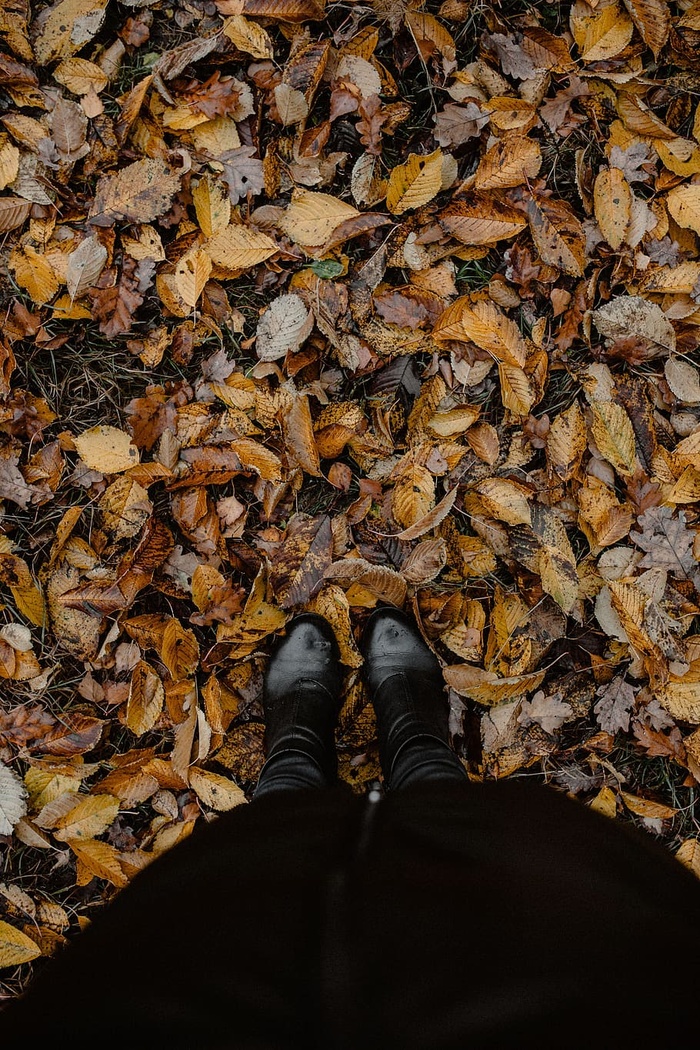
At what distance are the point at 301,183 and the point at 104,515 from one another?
92 cm

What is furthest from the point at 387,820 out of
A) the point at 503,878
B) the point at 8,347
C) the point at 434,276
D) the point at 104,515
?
the point at 8,347

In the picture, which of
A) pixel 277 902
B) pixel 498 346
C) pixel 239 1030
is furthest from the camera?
pixel 498 346

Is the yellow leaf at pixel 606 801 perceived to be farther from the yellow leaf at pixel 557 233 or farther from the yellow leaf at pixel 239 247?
the yellow leaf at pixel 239 247

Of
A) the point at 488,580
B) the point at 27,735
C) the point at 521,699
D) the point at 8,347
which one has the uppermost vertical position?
the point at 8,347

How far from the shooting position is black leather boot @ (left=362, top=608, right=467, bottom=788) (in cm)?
144

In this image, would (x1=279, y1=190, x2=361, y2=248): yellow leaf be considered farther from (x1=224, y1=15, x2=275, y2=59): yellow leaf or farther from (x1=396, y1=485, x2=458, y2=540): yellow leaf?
(x1=396, y1=485, x2=458, y2=540): yellow leaf

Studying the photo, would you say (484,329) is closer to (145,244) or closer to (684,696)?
(145,244)

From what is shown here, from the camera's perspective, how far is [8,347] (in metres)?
1.57

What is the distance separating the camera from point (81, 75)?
5.00ft

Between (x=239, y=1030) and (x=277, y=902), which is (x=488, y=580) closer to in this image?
(x=277, y=902)

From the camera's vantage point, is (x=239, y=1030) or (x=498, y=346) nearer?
(x=239, y=1030)

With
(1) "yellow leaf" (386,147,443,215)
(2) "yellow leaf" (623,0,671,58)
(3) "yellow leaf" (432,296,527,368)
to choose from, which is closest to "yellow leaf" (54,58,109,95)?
(1) "yellow leaf" (386,147,443,215)

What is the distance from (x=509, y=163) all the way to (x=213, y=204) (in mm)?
694

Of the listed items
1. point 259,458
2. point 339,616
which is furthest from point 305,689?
point 259,458
